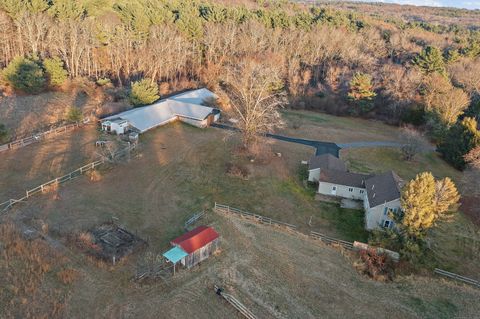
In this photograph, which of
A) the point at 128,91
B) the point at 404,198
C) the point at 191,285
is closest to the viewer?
the point at 191,285

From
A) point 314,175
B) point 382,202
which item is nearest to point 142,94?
point 314,175

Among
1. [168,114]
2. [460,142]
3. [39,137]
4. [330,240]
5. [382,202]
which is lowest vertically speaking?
[330,240]

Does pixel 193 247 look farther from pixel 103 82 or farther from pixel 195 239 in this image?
pixel 103 82

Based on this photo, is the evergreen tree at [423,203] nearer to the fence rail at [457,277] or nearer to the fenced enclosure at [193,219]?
the fence rail at [457,277]

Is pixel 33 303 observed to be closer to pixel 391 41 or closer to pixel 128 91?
pixel 128 91

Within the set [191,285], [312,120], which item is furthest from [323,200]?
[312,120]

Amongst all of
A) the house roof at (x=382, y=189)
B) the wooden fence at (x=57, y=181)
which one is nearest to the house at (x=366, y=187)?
the house roof at (x=382, y=189)

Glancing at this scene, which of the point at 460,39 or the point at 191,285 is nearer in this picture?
the point at 191,285
